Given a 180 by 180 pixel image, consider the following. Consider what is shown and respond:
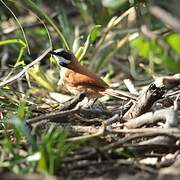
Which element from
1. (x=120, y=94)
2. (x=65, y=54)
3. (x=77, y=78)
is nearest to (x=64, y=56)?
(x=65, y=54)

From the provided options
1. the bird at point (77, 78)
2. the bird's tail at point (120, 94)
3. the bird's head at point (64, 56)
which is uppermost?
the bird's head at point (64, 56)

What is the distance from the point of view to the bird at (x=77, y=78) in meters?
5.02

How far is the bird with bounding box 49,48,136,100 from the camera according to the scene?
197 inches

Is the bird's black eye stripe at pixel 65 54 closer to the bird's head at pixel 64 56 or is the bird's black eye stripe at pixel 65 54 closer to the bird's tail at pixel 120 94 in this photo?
the bird's head at pixel 64 56

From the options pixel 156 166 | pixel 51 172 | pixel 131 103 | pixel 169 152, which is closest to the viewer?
pixel 51 172

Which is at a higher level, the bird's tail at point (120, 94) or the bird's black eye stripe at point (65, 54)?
the bird's black eye stripe at point (65, 54)

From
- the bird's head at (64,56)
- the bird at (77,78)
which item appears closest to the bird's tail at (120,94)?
the bird at (77,78)

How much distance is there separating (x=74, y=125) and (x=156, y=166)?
3.03 ft

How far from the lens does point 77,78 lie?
17.1 ft

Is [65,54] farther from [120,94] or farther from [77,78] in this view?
[120,94]

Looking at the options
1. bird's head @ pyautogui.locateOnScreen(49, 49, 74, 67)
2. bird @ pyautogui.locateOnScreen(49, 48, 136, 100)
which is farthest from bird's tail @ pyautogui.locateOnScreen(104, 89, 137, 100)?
bird's head @ pyautogui.locateOnScreen(49, 49, 74, 67)

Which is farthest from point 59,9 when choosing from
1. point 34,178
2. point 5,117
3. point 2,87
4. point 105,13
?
point 34,178

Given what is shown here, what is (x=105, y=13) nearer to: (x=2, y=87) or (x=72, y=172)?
(x=2, y=87)

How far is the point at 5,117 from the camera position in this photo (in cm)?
418
